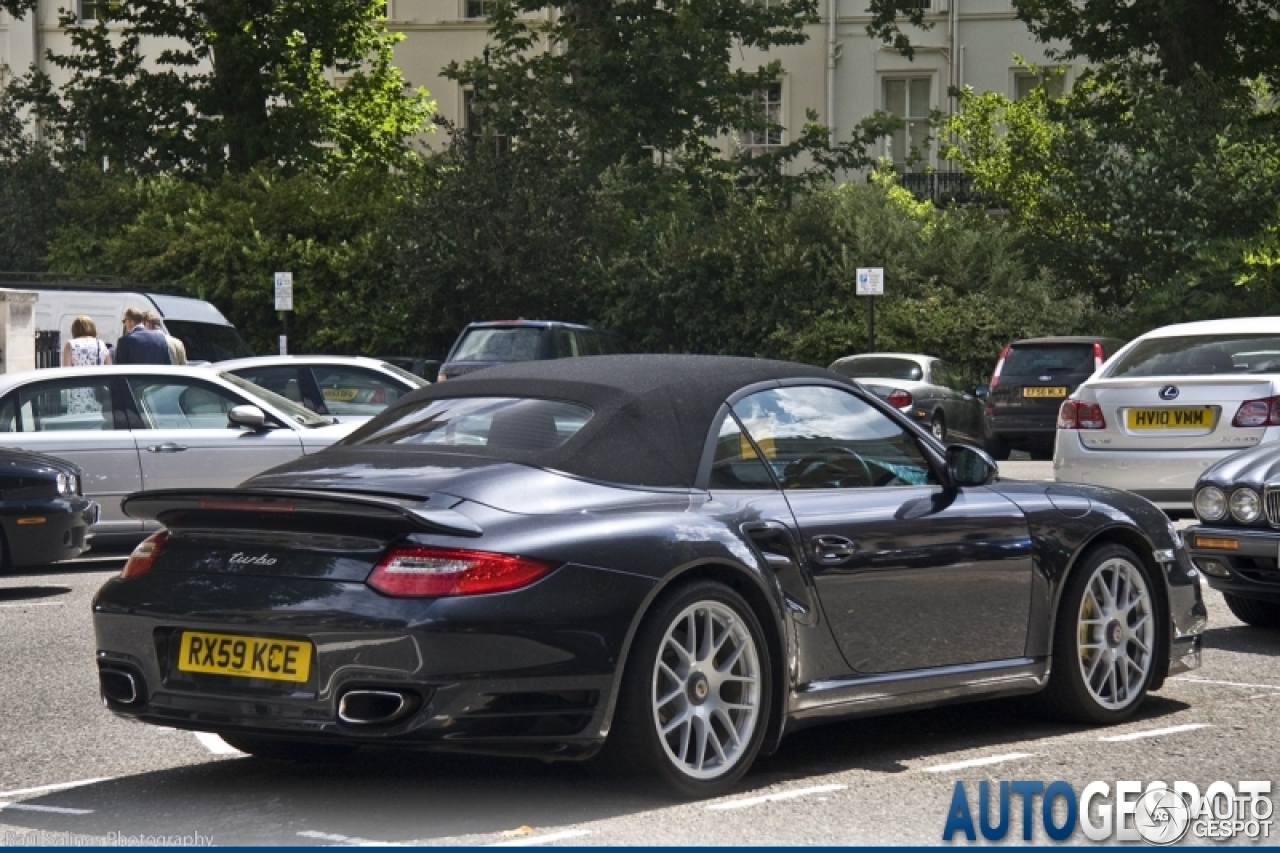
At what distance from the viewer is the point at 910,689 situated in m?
7.43

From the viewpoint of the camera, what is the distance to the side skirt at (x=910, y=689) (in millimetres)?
7039

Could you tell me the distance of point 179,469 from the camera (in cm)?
1527

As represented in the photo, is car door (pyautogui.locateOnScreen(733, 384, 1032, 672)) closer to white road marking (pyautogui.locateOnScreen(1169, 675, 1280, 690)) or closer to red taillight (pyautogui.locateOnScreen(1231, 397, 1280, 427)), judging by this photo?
white road marking (pyautogui.locateOnScreen(1169, 675, 1280, 690))

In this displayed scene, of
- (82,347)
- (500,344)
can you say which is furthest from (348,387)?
(500,344)

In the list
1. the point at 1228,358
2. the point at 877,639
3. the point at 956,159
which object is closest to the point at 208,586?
the point at 877,639

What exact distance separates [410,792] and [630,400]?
55.8 inches

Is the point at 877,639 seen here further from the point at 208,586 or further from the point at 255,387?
the point at 255,387

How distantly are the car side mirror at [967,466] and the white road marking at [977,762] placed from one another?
100 cm

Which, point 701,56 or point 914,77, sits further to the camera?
point 914,77

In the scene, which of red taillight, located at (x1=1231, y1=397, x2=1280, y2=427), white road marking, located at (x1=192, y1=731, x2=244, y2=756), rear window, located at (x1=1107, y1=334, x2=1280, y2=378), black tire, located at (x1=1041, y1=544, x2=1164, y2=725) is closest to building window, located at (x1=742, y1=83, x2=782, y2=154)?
rear window, located at (x1=1107, y1=334, x2=1280, y2=378)

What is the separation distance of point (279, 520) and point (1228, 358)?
10905 mm

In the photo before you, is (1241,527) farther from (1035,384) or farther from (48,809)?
(1035,384)

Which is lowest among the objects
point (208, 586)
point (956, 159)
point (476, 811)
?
point (476, 811)

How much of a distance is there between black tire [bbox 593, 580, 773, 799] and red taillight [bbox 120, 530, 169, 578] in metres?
1.52
